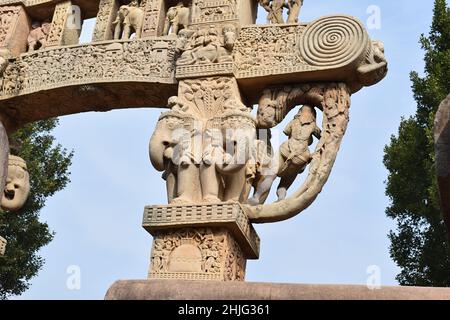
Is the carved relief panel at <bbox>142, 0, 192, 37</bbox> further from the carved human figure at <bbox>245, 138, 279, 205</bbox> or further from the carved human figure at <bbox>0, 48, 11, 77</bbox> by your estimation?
the carved human figure at <bbox>245, 138, 279, 205</bbox>

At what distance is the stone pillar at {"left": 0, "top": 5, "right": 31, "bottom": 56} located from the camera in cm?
880

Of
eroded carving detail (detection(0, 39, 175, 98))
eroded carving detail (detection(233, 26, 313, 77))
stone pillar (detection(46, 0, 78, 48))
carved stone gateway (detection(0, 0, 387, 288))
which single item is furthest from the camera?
stone pillar (detection(46, 0, 78, 48))

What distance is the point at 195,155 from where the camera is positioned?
671cm

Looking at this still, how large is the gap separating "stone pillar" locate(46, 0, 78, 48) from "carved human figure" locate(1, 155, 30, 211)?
1.85m

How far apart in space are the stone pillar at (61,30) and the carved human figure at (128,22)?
66 cm

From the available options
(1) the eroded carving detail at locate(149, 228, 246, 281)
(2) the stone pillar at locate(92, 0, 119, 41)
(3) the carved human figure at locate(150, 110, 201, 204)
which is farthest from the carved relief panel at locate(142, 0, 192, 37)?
(1) the eroded carving detail at locate(149, 228, 246, 281)

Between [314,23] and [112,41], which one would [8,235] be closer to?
[112,41]

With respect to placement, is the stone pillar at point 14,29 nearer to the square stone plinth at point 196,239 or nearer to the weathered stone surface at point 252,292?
→ the square stone plinth at point 196,239

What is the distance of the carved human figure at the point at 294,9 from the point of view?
307 inches

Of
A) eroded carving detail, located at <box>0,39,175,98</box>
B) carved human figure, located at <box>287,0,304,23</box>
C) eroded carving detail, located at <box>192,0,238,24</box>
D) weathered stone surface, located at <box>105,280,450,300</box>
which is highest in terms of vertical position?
carved human figure, located at <box>287,0,304,23</box>

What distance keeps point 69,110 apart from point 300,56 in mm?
3035

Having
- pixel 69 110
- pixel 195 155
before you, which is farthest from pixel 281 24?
pixel 69 110

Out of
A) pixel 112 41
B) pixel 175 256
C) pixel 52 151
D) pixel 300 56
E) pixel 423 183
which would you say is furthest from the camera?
pixel 52 151

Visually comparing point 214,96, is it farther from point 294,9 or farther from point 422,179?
point 422,179
